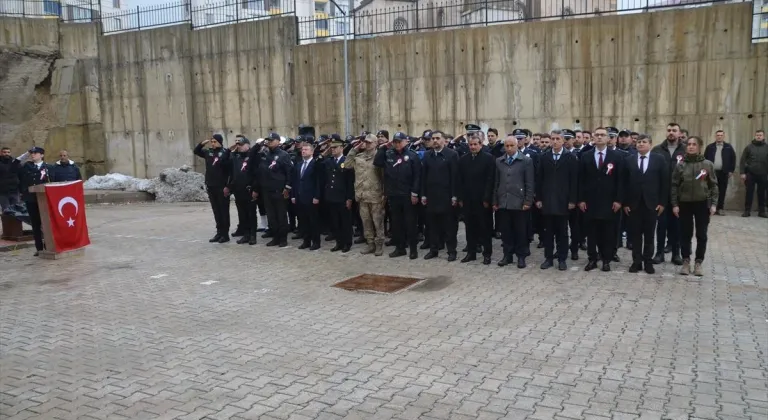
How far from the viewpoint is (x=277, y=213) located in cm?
1115

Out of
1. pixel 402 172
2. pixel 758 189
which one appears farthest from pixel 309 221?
pixel 758 189

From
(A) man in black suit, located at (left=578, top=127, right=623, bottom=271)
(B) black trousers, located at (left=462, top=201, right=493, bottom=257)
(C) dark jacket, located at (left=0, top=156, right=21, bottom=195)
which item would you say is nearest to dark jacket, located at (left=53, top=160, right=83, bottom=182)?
(C) dark jacket, located at (left=0, top=156, right=21, bottom=195)

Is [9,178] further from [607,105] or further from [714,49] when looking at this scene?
[714,49]

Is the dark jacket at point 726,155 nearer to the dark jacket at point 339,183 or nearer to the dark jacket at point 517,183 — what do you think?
the dark jacket at point 517,183

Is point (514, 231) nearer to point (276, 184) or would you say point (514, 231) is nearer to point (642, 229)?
point (642, 229)

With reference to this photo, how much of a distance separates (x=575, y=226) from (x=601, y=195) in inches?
36.3

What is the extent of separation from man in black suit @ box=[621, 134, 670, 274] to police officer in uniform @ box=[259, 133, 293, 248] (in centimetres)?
554

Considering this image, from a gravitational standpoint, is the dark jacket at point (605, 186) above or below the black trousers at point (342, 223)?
above

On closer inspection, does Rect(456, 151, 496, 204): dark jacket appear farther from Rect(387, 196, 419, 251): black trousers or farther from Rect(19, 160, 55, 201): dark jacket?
Rect(19, 160, 55, 201): dark jacket

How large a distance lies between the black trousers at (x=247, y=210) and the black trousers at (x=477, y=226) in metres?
4.12

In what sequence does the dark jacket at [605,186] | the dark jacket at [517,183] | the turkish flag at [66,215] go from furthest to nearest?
1. the turkish flag at [66,215]
2. the dark jacket at [517,183]
3. the dark jacket at [605,186]

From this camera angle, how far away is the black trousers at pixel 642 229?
832 cm

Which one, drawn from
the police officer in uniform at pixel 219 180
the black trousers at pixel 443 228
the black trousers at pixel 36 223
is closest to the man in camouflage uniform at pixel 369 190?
the black trousers at pixel 443 228

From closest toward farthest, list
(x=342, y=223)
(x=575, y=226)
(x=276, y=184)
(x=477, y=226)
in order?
1. (x=575, y=226)
2. (x=477, y=226)
3. (x=342, y=223)
4. (x=276, y=184)
